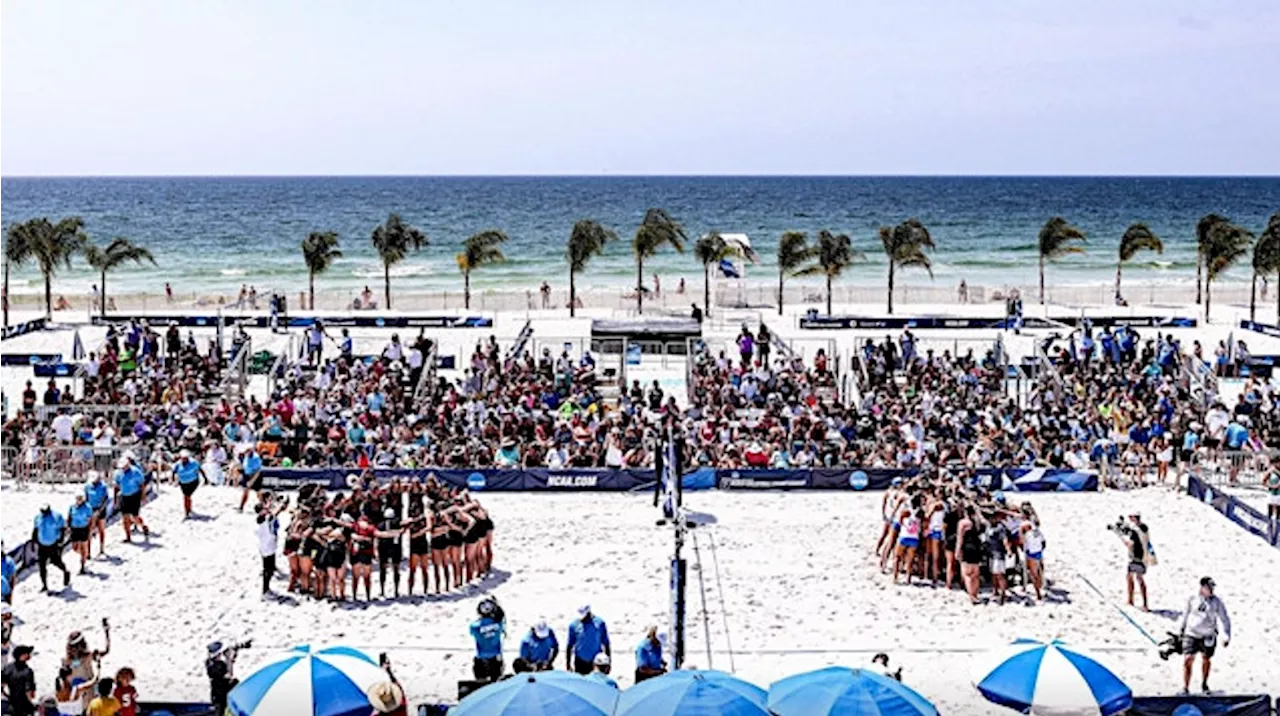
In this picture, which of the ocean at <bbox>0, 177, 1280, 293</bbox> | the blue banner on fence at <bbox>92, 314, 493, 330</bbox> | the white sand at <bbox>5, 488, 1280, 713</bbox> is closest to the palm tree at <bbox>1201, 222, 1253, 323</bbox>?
the blue banner on fence at <bbox>92, 314, 493, 330</bbox>

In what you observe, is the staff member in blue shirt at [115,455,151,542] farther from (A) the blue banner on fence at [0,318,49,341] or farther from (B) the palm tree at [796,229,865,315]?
(B) the palm tree at [796,229,865,315]

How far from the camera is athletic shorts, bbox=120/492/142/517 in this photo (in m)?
18.6

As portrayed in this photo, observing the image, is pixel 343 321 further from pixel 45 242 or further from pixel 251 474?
pixel 251 474

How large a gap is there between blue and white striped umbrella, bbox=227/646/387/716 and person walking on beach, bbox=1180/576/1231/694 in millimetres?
7304

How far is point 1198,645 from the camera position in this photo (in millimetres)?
12914

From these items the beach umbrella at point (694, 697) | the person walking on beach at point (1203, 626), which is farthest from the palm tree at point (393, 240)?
the beach umbrella at point (694, 697)

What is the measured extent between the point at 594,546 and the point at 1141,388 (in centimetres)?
1360

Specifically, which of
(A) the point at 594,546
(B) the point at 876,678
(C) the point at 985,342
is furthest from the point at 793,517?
(C) the point at 985,342

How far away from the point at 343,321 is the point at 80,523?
21.5 meters

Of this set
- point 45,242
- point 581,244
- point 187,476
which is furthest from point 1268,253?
point 45,242

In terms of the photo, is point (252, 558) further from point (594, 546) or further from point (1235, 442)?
point (1235, 442)

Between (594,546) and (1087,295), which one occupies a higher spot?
(1087,295)

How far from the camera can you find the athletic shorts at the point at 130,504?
60.9 feet

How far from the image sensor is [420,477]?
68.5 feet
